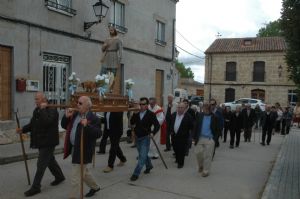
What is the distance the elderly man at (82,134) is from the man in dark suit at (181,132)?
3.41 meters

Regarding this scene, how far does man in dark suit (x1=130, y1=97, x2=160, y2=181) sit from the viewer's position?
7.80 m

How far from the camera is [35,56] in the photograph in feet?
39.2

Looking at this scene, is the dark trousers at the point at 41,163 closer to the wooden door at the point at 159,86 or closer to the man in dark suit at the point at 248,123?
the man in dark suit at the point at 248,123

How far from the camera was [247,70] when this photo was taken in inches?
1679

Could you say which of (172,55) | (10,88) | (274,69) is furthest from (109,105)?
(274,69)

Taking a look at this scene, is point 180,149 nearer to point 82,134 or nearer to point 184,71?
point 82,134

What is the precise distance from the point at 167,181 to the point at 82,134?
8.79 ft

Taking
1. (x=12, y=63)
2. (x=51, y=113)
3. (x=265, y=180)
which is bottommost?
(x=265, y=180)

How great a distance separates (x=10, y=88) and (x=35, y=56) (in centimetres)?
133

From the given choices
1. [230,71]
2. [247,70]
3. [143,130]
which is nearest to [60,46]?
[143,130]

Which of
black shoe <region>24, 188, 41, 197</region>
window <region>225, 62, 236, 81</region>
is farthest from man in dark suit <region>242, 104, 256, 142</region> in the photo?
window <region>225, 62, 236, 81</region>

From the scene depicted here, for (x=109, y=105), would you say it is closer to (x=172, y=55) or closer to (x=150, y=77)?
(x=150, y=77)

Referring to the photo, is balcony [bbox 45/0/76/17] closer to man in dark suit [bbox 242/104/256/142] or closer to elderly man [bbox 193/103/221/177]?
elderly man [bbox 193/103/221/177]

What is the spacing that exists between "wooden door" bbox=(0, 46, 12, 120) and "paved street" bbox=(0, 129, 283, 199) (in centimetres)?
247
